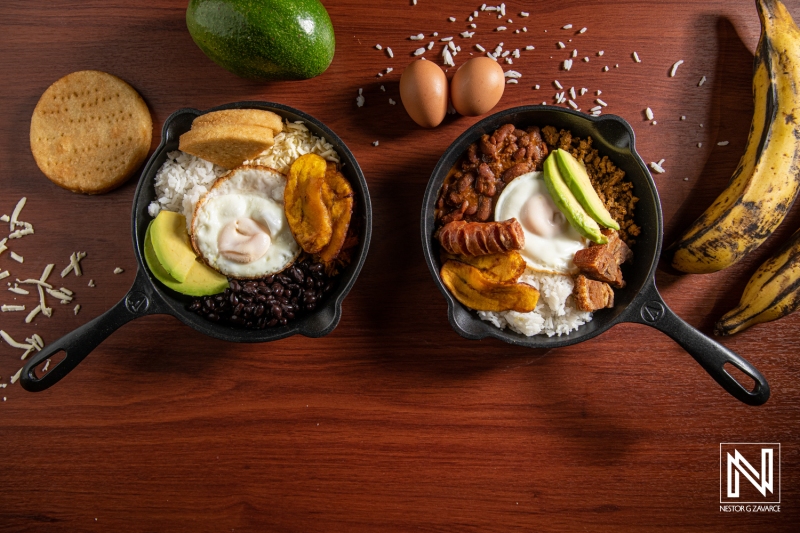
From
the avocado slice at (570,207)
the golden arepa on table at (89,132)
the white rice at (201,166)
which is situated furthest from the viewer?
the golden arepa on table at (89,132)

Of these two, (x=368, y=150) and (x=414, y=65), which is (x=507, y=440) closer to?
(x=368, y=150)

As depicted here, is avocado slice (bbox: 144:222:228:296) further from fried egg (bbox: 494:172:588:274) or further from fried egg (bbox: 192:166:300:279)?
fried egg (bbox: 494:172:588:274)

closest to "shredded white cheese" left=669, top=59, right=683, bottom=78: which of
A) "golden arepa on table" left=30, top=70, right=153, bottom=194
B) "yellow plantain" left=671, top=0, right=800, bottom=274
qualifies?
"yellow plantain" left=671, top=0, right=800, bottom=274

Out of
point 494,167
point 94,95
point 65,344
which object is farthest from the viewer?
point 94,95

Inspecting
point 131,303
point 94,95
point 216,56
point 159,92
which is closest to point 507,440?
point 131,303

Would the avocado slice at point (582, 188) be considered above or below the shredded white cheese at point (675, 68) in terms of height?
below

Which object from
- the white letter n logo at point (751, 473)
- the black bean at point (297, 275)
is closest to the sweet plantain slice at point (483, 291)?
the black bean at point (297, 275)

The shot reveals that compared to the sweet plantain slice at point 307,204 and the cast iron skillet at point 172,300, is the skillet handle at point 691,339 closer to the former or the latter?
the cast iron skillet at point 172,300

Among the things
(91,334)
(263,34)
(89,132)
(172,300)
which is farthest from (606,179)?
(89,132)
